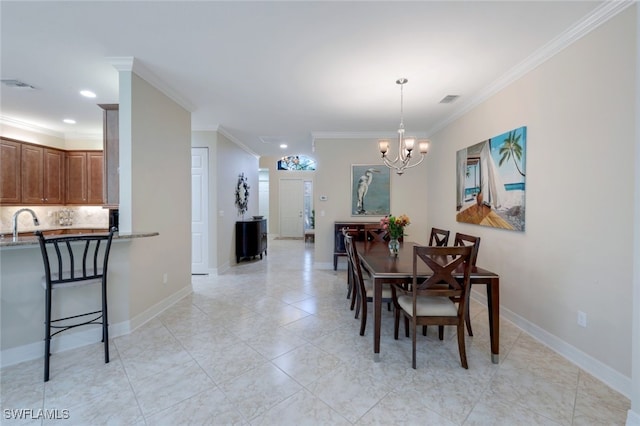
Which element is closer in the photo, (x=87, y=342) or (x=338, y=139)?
(x=87, y=342)

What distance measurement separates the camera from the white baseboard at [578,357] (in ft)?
5.89

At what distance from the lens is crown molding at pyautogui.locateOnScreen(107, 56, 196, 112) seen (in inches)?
102

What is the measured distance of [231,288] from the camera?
13.5 feet

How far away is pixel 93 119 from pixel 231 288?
12.4 feet

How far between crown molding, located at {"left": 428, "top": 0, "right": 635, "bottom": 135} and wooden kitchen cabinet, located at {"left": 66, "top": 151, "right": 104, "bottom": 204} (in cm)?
655

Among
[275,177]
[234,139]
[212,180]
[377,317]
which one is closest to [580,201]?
[377,317]

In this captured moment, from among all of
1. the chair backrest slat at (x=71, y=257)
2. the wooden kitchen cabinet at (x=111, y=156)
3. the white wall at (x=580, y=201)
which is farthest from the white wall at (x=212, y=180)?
the white wall at (x=580, y=201)

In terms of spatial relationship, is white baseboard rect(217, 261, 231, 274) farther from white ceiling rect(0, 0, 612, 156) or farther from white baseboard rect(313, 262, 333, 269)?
white ceiling rect(0, 0, 612, 156)

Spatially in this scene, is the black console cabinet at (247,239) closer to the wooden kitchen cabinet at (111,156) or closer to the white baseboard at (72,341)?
the white baseboard at (72,341)

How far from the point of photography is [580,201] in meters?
2.09

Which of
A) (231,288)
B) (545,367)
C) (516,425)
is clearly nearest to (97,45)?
(231,288)

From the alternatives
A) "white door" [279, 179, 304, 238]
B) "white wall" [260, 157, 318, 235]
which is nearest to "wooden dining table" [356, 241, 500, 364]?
"white door" [279, 179, 304, 238]

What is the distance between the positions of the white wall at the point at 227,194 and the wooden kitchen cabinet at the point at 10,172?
3.08 meters

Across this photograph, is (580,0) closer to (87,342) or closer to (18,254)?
(18,254)
